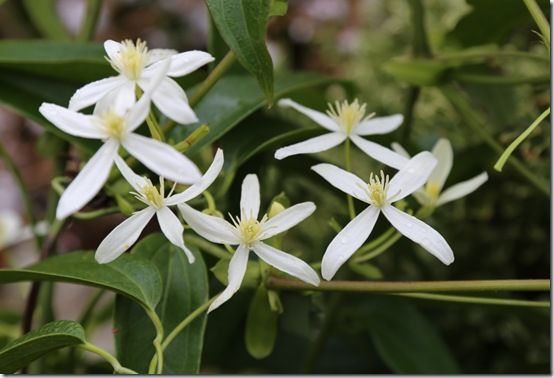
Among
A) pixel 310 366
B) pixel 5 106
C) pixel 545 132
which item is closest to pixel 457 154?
pixel 545 132

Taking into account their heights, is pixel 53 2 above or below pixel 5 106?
above

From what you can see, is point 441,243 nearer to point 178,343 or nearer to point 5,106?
point 178,343

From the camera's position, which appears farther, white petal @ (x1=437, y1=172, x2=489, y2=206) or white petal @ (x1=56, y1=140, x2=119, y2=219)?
white petal @ (x1=437, y1=172, x2=489, y2=206)

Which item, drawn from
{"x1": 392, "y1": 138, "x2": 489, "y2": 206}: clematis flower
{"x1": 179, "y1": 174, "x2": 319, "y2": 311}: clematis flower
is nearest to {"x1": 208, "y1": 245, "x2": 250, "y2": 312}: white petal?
{"x1": 179, "y1": 174, "x2": 319, "y2": 311}: clematis flower

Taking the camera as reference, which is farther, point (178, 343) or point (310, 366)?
point (310, 366)

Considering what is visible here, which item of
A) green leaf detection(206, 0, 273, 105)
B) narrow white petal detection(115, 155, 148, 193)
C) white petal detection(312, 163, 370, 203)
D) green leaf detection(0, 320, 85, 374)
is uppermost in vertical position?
green leaf detection(206, 0, 273, 105)

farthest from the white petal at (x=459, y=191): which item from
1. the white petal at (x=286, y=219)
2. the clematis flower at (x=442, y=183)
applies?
the white petal at (x=286, y=219)

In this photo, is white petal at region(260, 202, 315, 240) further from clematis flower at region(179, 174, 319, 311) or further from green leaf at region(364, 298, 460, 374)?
green leaf at region(364, 298, 460, 374)
